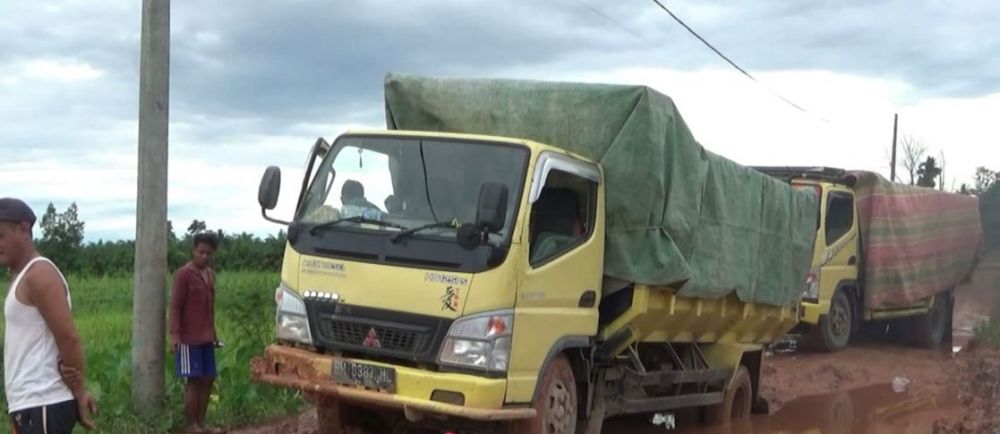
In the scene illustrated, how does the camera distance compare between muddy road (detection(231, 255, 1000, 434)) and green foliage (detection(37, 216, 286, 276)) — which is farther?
green foliage (detection(37, 216, 286, 276))

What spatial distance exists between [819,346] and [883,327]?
3.52 m

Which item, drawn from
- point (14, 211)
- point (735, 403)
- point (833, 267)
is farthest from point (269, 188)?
point (833, 267)

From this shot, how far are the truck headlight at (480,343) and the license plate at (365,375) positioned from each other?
350mm

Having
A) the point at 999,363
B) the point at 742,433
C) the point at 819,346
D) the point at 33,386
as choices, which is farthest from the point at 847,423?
the point at 33,386

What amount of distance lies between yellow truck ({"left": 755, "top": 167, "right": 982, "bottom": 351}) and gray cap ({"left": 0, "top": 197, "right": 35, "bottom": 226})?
36.7 feet

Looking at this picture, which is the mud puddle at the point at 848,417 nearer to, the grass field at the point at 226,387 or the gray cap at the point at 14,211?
the grass field at the point at 226,387

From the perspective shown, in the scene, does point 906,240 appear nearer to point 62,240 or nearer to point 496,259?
point 496,259

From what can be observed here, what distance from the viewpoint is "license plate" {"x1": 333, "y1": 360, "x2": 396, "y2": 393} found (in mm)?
6672

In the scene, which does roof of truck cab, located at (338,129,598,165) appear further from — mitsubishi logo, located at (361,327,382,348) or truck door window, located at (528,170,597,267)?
mitsubishi logo, located at (361,327,382,348)

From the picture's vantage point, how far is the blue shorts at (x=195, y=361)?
820cm

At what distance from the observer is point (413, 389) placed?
6.60 metres

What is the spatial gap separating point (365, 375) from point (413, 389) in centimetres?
34

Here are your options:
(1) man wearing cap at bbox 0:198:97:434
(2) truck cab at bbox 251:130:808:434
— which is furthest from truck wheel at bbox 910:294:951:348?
(1) man wearing cap at bbox 0:198:97:434

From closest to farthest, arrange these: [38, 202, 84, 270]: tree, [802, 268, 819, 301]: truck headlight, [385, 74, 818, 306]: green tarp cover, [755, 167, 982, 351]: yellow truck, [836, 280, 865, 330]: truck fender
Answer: [385, 74, 818, 306]: green tarp cover → [802, 268, 819, 301]: truck headlight → [755, 167, 982, 351]: yellow truck → [836, 280, 865, 330]: truck fender → [38, 202, 84, 270]: tree
